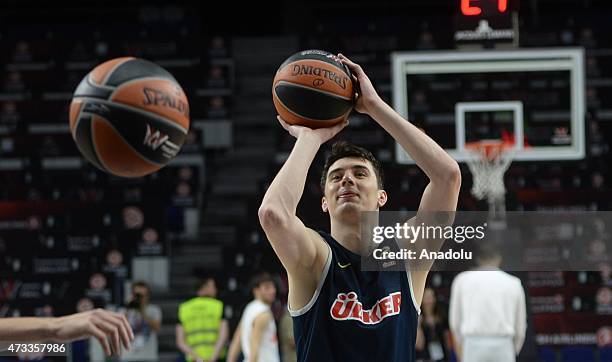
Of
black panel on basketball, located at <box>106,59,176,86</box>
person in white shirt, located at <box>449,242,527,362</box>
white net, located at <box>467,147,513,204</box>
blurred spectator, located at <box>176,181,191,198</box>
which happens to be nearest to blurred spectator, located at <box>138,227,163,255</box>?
blurred spectator, located at <box>176,181,191,198</box>

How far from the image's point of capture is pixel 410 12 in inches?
604

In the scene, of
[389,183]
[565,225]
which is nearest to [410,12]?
[389,183]

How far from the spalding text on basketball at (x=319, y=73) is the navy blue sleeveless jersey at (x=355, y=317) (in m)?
0.57

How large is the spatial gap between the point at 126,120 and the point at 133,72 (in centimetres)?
22

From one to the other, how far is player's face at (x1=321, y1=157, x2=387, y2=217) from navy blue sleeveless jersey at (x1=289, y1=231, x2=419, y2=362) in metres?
0.15

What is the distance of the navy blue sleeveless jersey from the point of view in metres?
3.00

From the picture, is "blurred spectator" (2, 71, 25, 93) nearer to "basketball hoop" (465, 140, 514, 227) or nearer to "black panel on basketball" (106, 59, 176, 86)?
"basketball hoop" (465, 140, 514, 227)

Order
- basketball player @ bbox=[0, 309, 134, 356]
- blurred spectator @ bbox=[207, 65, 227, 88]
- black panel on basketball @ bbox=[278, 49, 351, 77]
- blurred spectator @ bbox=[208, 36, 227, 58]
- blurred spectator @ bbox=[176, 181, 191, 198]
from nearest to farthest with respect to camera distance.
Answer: basketball player @ bbox=[0, 309, 134, 356] < black panel on basketball @ bbox=[278, 49, 351, 77] < blurred spectator @ bbox=[176, 181, 191, 198] < blurred spectator @ bbox=[207, 65, 227, 88] < blurred spectator @ bbox=[208, 36, 227, 58]

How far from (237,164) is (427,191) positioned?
34.6 feet

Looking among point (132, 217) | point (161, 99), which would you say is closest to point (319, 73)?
point (161, 99)

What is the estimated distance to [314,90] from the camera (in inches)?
129

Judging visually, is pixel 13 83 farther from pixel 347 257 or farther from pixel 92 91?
pixel 347 257

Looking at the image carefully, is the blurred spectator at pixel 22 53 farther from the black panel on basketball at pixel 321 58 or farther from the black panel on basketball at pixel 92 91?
the black panel on basketball at pixel 321 58

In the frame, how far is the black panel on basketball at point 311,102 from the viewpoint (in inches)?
128
